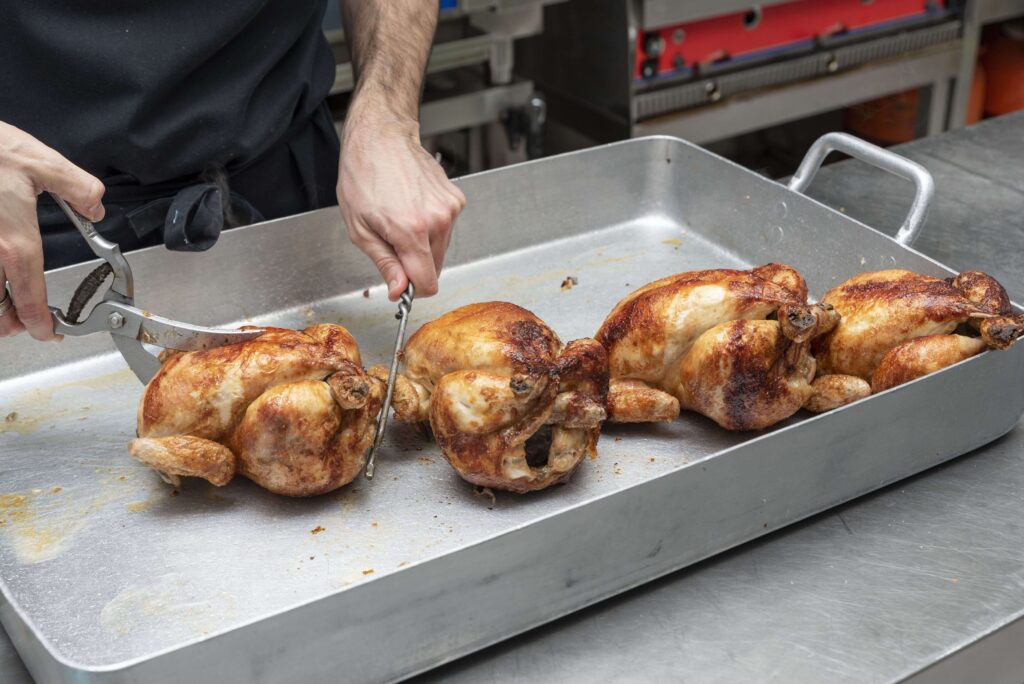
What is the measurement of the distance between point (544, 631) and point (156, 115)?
4.07 feet

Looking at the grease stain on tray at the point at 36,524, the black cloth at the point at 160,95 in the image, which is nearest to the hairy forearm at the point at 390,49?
Answer: the black cloth at the point at 160,95

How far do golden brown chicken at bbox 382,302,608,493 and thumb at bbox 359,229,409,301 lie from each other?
14 cm

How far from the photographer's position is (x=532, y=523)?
1.25 m

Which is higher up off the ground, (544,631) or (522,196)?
(522,196)

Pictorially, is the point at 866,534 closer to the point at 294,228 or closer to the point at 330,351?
the point at 330,351

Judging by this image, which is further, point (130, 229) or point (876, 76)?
point (876, 76)

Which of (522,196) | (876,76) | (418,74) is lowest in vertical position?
(876,76)

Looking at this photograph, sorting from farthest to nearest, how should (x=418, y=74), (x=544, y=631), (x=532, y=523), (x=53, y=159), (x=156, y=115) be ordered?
(x=418, y=74) → (x=156, y=115) → (x=53, y=159) → (x=544, y=631) → (x=532, y=523)

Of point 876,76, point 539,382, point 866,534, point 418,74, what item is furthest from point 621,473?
point 876,76

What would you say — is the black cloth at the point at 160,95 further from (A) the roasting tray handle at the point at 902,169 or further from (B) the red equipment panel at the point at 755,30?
(B) the red equipment panel at the point at 755,30

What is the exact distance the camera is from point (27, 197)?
149 centimetres

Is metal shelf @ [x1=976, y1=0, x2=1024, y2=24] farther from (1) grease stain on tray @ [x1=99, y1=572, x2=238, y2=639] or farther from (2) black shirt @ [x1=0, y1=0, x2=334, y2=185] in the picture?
(1) grease stain on tray @ [x1=99, y1=572, x2=238, y2=639]

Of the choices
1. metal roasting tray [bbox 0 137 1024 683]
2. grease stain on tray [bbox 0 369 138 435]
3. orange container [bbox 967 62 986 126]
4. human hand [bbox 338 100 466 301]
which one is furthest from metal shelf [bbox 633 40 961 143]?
grease stain on tray [bbox 0 369 138 435]

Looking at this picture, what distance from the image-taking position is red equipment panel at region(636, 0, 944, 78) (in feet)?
12.6
